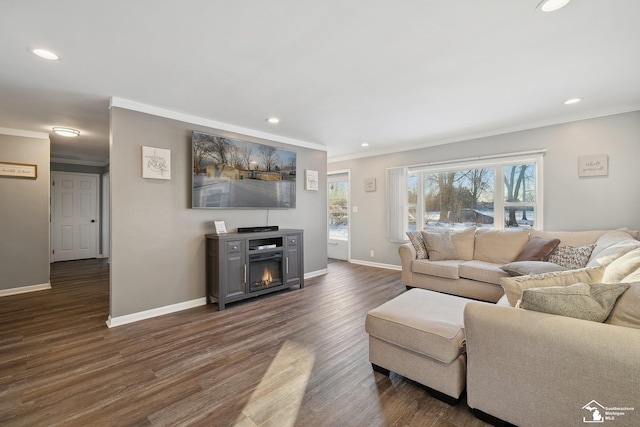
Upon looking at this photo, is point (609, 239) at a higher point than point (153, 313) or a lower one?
higher

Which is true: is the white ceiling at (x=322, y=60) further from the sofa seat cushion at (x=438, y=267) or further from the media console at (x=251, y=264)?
the sofa seat cushion at (x=438, y=267)

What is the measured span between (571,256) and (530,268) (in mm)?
577

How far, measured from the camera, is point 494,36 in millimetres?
1948

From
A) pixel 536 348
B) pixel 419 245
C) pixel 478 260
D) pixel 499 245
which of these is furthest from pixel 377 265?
pixel 536 348

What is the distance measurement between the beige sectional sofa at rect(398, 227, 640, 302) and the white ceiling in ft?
5.14

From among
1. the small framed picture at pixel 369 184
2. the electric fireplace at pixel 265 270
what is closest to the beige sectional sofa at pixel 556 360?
the electric fireplace at pixel 265 270

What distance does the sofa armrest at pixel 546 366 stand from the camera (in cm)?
119

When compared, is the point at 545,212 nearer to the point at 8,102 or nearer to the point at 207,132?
the point at 207,132

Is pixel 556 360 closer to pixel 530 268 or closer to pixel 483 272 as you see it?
pixel 530 268

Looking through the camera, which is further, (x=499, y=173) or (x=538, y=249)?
(x=499, y=173)

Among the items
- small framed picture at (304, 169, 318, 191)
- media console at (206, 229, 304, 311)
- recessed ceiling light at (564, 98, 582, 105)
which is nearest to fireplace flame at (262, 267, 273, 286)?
media console at (206, 229, 304, 311)

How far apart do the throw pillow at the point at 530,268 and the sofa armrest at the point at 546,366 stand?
193cm

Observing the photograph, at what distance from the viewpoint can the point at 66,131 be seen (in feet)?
13.5

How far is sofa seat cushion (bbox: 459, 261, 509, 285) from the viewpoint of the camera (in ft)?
11.1
